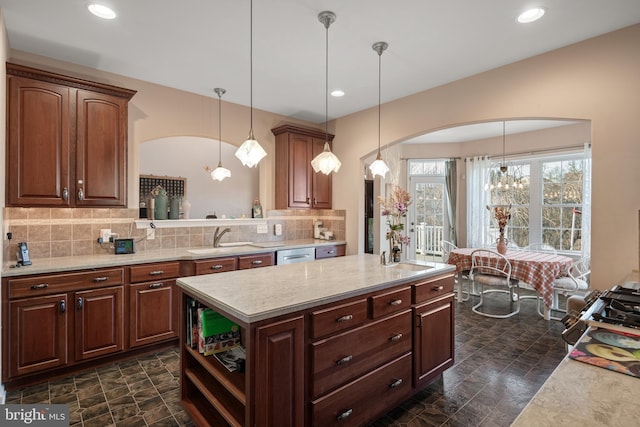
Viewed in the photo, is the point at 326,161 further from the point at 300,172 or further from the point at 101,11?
the point at 300,172

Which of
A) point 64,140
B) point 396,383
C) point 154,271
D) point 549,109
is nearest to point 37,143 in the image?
point 64,140

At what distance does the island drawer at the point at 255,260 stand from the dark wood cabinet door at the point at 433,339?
77.2 inches

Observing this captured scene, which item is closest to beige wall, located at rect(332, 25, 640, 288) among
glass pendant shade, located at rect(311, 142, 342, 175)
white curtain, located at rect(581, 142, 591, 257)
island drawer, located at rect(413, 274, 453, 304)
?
island drawer, located at rect(413, 274, 453, 304)

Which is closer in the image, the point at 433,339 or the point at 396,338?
the point at 396,338

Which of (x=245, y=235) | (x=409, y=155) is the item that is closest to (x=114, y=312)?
(x=245, y=235)

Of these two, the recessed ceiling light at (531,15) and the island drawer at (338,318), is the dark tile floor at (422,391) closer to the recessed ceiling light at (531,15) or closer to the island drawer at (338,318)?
A: the island drawer at (338,318)

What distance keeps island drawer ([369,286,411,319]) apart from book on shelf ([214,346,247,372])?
79 cm

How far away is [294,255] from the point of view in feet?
13.0

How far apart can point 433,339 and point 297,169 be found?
2855 millimetres

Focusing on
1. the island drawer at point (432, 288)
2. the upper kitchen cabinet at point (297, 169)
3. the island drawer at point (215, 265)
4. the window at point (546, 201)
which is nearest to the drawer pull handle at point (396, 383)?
the island drawer at point (432, 288)

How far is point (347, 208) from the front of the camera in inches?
183

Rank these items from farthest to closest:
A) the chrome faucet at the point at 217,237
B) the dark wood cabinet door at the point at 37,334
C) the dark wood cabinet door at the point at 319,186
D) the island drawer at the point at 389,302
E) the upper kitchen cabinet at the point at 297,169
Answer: the dark wood cabinet door at the point at 319,186 < the upper kitchen cabinet at the point at 297,169 < the chrome faucet at the point at 217,237 < the dark wood cabinet door at the point at 37,334 < the island drawer at the point at 389,302

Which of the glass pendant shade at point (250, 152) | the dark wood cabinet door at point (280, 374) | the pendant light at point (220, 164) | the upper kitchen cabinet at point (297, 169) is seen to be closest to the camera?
the dark wood cabinet door at point (280, 374)

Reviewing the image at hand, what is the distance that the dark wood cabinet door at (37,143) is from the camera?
2.51 m
